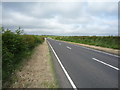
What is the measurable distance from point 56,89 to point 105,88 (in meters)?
2.00

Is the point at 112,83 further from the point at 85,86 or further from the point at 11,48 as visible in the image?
the point at 11,48

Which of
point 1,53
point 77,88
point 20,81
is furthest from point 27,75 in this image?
point 77,88

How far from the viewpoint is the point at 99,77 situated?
598 centimetres

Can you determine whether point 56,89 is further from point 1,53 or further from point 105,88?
point 1,53

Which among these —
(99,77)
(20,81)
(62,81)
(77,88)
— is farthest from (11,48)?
(99,77)

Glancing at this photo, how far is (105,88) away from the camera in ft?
15.7

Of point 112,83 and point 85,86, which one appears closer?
point 85,86

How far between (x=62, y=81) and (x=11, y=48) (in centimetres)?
305

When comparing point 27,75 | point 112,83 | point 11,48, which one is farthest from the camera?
point 27,75

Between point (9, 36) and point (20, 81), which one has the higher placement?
point (9, 36)

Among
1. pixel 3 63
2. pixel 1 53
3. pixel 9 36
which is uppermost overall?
pixel 9 36

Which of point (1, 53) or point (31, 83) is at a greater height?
point (1, 53)

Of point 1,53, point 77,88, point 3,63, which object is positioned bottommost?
point 77,88

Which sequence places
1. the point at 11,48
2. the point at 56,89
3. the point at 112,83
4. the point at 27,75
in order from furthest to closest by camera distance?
the point at 27,75, the point at 11,48, the point at 112,83, the point at 56,89
